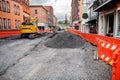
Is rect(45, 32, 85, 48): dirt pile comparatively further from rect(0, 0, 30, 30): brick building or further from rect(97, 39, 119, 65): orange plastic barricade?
rect(0, 0, 30, 30): brick building

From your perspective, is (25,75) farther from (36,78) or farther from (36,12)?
(36,12)

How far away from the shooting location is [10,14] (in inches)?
1694

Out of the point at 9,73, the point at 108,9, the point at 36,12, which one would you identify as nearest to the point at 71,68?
the point at 9,73

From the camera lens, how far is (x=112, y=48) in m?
9.84

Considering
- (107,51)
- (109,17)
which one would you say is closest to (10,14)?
(109,17)

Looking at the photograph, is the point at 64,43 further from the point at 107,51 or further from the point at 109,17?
the point at 109,17

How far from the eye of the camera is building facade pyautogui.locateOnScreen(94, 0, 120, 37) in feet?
69.7

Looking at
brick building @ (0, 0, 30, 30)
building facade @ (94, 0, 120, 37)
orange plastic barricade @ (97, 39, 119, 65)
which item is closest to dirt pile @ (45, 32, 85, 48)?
building facade @ (94, 0, 120, 37)

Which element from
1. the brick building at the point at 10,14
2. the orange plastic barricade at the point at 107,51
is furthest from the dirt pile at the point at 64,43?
the brick building at the point at 10,14

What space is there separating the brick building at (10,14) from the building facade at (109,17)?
1782cm

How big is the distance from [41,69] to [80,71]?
1630 mm

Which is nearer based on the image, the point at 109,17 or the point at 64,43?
the point at 64,43

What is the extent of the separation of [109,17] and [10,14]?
73.8 feet

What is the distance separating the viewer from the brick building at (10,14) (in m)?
38.2
